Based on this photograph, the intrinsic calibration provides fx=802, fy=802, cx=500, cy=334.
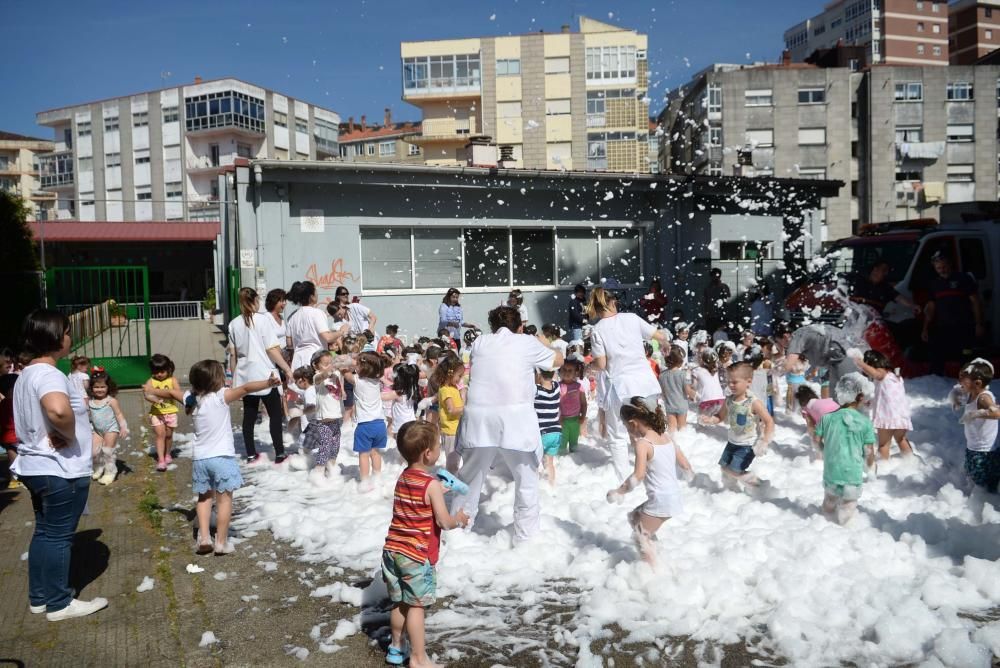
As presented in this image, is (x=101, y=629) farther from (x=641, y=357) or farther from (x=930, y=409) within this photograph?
(x=930, y=409)

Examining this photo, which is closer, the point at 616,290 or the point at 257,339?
the point at 257,339

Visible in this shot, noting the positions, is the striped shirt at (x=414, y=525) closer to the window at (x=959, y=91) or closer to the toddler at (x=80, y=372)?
the toddler at (x=80, y=372)

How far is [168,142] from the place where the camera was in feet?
230

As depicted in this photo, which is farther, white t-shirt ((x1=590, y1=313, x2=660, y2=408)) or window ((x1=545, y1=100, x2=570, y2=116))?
window ((x1=545, y1=100, x2=570, y2=116))

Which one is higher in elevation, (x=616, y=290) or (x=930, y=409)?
(x=616, y=290)

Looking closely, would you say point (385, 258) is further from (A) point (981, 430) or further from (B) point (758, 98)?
(B) point (758, 98)

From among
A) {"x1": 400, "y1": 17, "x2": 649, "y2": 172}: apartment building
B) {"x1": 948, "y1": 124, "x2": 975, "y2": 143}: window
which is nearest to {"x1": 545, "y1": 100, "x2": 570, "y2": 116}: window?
{"x1": 400, "y1": 17, "x2": 649, "y2": 172}: apartment building

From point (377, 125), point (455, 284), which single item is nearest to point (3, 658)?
point (455, 284)

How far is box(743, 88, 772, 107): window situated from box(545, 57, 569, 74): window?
13659 millimetres

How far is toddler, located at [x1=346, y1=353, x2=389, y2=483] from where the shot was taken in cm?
745

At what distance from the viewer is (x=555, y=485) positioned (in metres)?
7.54

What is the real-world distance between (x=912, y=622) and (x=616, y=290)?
555 inches

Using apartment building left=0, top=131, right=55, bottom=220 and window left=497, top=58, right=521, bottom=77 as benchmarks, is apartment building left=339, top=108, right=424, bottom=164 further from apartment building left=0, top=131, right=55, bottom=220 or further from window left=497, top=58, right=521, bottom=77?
apartment building left=0, top=131, right=55, bottom=220

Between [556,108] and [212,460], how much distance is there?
58513mm
